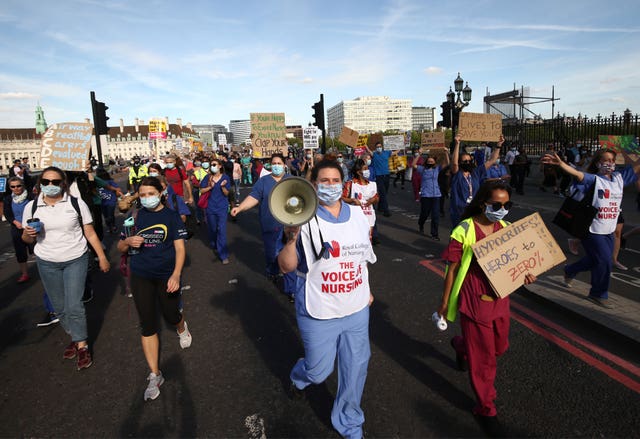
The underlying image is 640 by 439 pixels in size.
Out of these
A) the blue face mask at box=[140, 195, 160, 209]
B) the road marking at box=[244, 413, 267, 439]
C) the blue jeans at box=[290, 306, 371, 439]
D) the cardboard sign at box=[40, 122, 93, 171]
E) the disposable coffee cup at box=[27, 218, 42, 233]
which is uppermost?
the cardboard sign at box=[40, 122, 93, 171]

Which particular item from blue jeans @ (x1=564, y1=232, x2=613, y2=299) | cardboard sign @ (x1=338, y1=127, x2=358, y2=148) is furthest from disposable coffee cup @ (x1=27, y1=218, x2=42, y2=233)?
cardboard sign @ (x1=338, y1=127, x2=358, y2=148)

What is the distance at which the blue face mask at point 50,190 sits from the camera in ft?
11.5

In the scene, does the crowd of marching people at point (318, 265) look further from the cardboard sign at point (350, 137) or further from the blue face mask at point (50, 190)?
the cardboard sign at point (350, 137)

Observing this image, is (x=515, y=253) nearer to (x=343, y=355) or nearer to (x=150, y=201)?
(x=343, y=355)

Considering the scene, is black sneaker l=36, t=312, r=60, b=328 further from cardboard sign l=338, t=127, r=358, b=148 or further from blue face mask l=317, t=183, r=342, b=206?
cardboard sign l=338, t=127, r=358, b=148

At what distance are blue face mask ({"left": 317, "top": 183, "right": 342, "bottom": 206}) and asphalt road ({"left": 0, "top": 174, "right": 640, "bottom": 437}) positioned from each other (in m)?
1.61

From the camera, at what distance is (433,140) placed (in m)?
11.6

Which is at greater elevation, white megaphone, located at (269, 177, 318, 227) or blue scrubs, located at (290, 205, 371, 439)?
white megaphone, located at (269, 177, 318, 227)

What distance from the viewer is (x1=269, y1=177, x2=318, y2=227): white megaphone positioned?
2.07 metres

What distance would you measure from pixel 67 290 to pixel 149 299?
1032 millimetres

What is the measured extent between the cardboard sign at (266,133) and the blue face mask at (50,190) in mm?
8256

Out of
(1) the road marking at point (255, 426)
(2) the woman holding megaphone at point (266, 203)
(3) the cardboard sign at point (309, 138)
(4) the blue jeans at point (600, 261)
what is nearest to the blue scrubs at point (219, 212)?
(2) the woman holding megaphone at point (266, 203)

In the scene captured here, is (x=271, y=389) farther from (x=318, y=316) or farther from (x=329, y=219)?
(x=329, y=219)

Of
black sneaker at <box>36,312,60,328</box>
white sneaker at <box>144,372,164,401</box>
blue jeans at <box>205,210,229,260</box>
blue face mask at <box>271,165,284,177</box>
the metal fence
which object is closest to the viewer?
white sneaker at <box>144,372,164,401</box>
